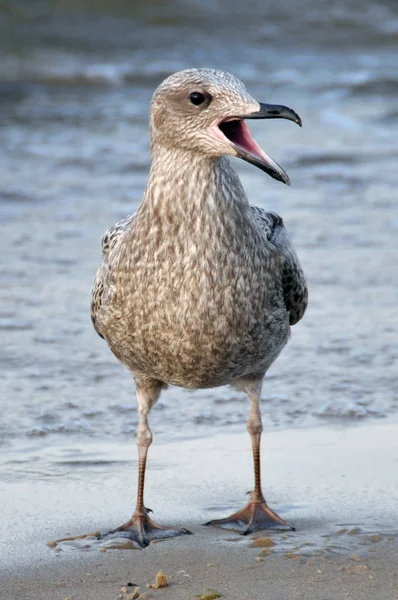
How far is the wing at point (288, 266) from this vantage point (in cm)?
542

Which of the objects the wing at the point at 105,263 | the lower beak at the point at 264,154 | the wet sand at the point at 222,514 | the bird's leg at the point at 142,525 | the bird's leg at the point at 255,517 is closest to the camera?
the wet sand at the point at 222,514

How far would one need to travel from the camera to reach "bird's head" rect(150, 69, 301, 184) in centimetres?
459

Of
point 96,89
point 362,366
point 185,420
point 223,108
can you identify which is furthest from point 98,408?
point 96,89

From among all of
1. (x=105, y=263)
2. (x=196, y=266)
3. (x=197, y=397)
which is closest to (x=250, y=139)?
(x=196, y=266)

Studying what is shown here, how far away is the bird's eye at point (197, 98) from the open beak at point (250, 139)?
111 mm

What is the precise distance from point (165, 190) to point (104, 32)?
14.4 m

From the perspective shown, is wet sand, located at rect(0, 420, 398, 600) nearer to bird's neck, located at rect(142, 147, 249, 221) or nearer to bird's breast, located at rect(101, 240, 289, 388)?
bird's breast, located at rect(101, 240, 289, 388)

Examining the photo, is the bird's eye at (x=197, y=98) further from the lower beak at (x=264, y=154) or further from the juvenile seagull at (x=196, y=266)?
the lower beak at (x=264, y=154)

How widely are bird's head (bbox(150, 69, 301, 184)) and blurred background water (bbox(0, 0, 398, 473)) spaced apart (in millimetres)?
1735

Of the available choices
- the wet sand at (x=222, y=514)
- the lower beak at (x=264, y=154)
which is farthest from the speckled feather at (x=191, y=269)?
the wet sand at (x=222, y=514)

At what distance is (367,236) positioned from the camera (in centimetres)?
927

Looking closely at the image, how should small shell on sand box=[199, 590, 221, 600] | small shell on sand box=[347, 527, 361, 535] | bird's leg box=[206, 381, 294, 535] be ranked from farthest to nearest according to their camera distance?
bird's leg box=[206, 381, 294, 535]
small shell on sand box=[347, 527, 361, 535]
small shell on sand box=[199, 590, 221, 600]

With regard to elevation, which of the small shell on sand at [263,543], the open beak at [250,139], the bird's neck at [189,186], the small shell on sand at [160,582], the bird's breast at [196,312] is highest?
the open beak at [250,139]

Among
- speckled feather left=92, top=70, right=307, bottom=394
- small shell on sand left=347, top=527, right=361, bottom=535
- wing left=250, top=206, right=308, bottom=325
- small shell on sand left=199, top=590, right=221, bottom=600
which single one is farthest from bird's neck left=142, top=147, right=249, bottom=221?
small shell on sand left=199, top=590, right=221, bottom=600
